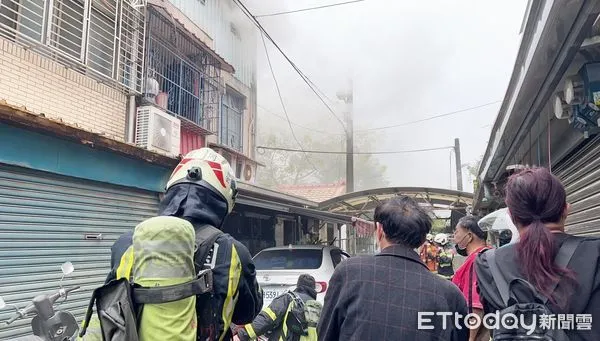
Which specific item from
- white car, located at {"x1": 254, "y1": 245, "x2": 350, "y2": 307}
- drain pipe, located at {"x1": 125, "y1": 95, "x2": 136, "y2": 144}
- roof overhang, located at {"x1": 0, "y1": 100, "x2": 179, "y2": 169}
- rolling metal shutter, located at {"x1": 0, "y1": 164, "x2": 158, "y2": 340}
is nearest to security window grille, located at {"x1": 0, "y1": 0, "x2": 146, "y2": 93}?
drain pipe, located at {"x1": 125, "y1": 95, "x2": 136, "y2": 144}

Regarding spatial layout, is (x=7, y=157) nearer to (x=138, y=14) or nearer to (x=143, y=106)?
(x=143, y=106)

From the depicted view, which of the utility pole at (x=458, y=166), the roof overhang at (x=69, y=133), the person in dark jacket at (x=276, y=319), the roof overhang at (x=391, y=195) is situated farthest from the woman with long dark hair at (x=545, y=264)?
the utility pole at (x=458, y=166)

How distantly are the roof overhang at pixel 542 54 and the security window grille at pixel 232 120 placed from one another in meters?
7.48

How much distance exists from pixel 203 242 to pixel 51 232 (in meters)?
4.14

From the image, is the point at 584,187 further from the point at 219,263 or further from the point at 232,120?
the point at 232,120

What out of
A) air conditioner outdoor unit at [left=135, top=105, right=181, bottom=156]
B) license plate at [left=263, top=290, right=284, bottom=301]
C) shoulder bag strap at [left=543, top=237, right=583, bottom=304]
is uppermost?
air conditioner outdoor unit at [left=135, top=105, right=181, bottom=156]

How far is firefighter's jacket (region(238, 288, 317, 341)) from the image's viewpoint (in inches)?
125

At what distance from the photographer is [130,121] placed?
718 centimetres

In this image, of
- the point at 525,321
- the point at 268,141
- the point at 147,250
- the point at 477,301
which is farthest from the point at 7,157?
the point at 268,141

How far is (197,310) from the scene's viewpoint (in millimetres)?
1757

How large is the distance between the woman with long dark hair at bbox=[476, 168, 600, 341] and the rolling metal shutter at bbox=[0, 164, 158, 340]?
4.47 meters

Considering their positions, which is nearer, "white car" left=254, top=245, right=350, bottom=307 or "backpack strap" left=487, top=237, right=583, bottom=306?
"backpack strap" left=487, top=237, right=583, bottom=306

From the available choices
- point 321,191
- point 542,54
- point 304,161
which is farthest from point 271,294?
point 304,161

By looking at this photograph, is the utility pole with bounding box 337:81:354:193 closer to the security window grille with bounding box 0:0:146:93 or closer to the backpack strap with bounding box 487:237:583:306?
the security window grille with bounding box 0:0:146:93
